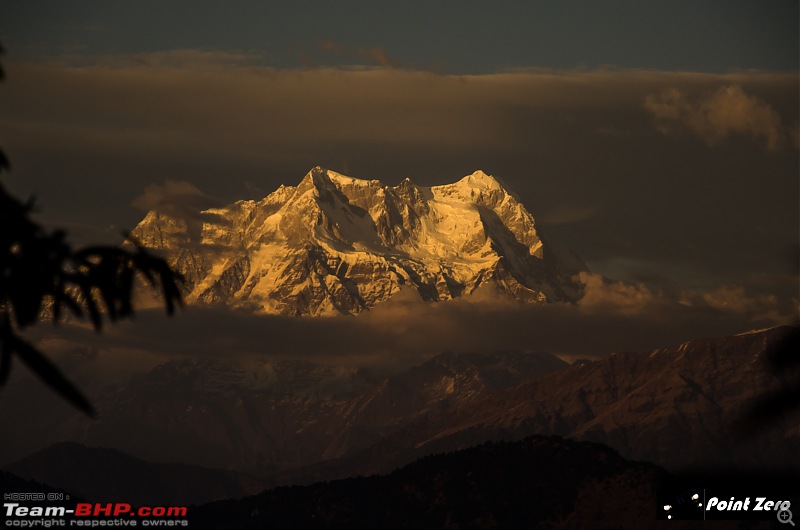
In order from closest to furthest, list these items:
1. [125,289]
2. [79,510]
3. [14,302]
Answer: [14,302], [125,289], [79,510]

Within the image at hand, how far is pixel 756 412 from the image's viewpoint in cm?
1391

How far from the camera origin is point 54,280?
49.6ft

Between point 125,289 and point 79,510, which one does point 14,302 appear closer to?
point 125,289

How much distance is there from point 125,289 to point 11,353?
2.11 meters

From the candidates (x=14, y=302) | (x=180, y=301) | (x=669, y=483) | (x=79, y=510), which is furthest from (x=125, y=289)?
(x=79, y=510)

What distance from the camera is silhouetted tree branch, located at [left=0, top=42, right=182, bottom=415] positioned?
46.2 feet

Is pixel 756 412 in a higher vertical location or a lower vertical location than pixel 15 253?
lower

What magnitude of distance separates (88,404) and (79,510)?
502 ft

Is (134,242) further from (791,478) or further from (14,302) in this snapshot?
(791,478)

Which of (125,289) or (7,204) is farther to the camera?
(125,289)

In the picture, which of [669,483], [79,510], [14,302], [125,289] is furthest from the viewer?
[79,510]

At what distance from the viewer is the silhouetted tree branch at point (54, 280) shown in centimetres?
1408

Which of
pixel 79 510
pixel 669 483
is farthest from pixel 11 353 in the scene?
pixel 79 510

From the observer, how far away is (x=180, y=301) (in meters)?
16.5
